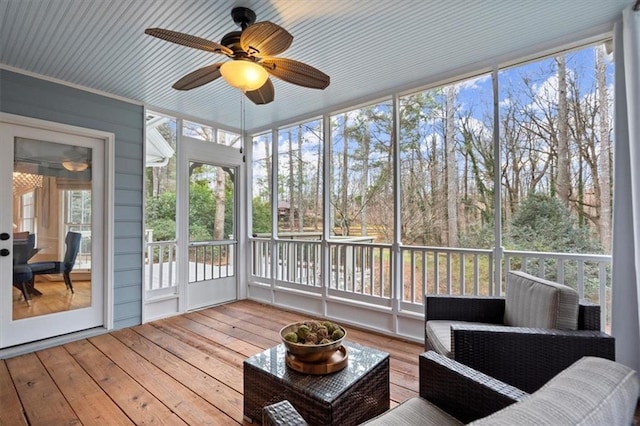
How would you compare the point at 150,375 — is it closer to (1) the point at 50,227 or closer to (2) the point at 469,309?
(1) the point at 50,227

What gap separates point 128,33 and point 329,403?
2.89 metres

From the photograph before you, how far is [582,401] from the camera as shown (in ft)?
2.13

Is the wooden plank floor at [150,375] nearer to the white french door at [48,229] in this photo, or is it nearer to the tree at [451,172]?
the white french door at [48,229]

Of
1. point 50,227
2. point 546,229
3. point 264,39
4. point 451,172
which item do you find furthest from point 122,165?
point 546,229

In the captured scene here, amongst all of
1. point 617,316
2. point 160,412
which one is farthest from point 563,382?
point 160,412

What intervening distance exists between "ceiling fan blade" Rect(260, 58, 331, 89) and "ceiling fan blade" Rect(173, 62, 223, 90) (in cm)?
36

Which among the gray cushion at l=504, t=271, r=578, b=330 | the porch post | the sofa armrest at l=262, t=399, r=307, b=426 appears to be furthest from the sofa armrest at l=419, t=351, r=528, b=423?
the porch post

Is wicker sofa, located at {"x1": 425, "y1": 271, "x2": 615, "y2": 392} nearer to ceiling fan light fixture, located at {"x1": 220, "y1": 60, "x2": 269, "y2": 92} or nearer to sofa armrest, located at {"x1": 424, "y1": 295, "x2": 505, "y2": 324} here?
sofa armrest, located at {"x1": 424, "y1": 295, "x2": 505, "y2": 324}

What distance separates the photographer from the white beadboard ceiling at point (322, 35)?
6.88 ft

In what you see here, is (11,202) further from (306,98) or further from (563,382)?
(563,382)

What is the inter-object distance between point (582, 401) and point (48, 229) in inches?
164

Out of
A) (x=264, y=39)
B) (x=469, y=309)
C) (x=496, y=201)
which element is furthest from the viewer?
(x=496, y=201)

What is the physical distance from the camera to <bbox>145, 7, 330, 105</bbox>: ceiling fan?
175cm

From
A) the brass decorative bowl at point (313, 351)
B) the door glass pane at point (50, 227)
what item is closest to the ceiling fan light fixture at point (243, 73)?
the brass decorative bowl at point (313, 351)
